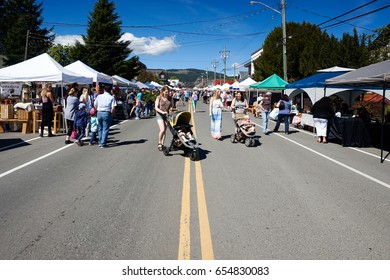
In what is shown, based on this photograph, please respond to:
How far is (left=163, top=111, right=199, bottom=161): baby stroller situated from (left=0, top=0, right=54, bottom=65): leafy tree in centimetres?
5853

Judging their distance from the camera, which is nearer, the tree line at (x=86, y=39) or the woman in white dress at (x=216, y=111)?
the woman in white dress at (x=216, y=111)

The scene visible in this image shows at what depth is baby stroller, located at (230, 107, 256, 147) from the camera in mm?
10720

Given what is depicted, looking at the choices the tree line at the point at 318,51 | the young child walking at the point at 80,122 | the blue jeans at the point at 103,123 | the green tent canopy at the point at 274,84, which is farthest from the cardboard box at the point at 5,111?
the tree line at the point at 318,51

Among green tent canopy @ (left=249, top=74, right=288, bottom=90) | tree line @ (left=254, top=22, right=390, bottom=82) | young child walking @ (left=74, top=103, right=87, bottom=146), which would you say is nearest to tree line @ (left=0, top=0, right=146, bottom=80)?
tree line @ (left=254, top=22, right=390, bottom=82)

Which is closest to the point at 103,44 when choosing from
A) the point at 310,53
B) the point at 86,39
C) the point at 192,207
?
the point at 86,39

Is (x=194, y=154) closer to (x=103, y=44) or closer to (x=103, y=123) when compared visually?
(x=103, y=123)

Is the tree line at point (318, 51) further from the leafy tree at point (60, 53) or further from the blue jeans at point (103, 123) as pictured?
the leafy tree at point (60, 53)

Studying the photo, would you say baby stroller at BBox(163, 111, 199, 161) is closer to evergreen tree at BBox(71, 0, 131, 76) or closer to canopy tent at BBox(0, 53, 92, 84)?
canopy tent at BBox(0, 53, 92, 84)

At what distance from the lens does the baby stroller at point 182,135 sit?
8.28 m

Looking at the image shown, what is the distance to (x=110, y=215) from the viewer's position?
455cm

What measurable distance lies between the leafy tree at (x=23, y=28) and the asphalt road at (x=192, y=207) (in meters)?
57.9
